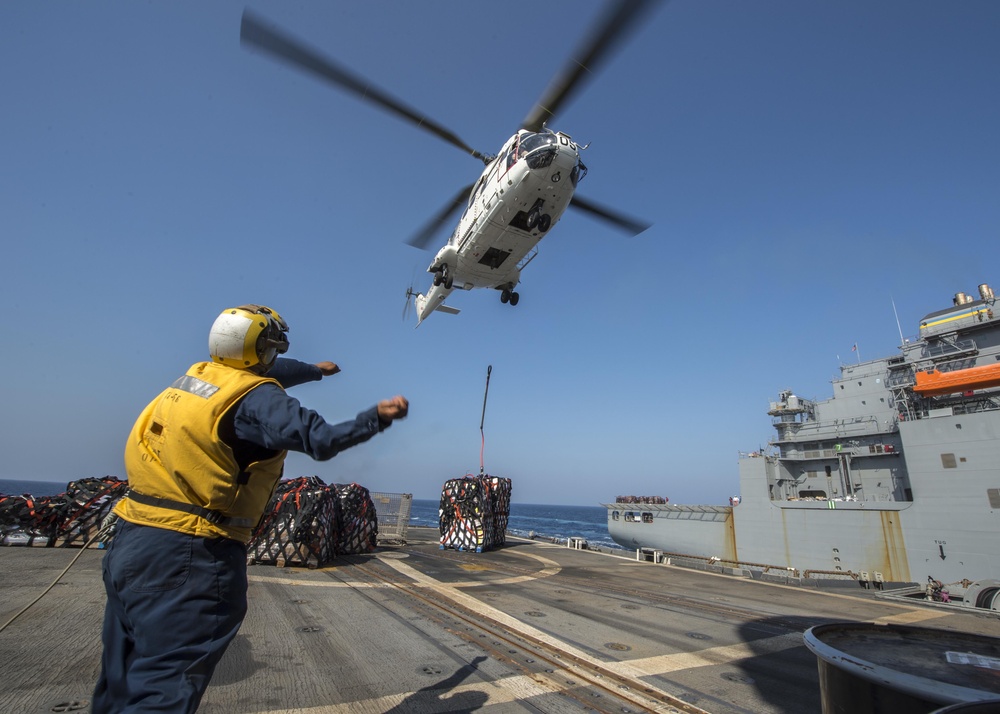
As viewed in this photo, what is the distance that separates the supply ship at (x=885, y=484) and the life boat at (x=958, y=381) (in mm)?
47

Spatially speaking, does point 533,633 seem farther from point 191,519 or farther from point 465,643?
point 191,519

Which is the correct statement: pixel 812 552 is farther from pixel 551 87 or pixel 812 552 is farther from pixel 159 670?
pixel 159 670

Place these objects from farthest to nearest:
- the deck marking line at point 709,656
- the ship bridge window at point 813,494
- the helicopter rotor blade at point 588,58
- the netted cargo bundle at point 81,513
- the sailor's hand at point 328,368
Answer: the ship bridge window at point 813,494, the netted cargo bundle at point 81,513, the helicopter rotor blade at point 588,58, the deck marking line at point 709,656, the sailor's hand at point 328,368

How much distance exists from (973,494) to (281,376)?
2798cm

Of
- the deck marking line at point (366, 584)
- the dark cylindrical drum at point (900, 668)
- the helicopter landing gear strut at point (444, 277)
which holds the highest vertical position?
the helicopter landing gear strut at point (444, 277)

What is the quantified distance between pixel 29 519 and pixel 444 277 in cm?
1274

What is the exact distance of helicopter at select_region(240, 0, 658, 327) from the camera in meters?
10.1

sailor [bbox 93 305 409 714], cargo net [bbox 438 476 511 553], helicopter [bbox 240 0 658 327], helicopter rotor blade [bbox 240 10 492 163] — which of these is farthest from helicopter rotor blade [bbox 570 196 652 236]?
sailor [bbox 93 305 409 714]

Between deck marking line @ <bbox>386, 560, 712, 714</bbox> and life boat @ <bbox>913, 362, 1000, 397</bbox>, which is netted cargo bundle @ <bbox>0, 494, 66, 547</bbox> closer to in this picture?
deck marking line @ <bbox>386, 560, 712, 714</bbox>

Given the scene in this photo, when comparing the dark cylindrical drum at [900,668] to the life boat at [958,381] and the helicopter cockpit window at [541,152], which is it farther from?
the life boat at [958,381]

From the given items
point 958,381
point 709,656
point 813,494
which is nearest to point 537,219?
point 709,656

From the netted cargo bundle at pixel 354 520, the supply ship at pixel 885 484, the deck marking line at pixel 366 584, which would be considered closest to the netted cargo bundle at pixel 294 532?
the deck marking line at pixel 366 584

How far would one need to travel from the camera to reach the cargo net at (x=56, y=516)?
10273 millimetres

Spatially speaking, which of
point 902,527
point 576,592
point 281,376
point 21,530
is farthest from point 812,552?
point 21,530
